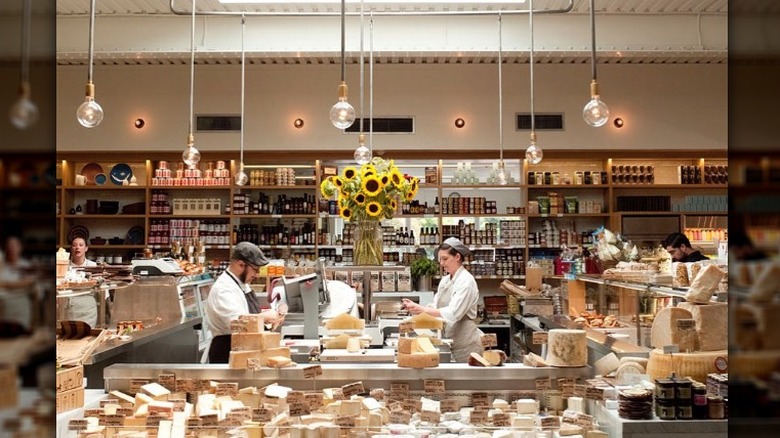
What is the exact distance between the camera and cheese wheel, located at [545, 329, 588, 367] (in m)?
2.78

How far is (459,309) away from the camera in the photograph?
516cm

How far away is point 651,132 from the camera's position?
911 cm

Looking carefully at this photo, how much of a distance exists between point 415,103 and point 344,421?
717 centimetres

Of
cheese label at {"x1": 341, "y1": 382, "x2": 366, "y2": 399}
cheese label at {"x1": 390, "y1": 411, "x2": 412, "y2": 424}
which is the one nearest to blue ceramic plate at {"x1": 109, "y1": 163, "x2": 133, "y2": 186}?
cheese label at {"x1": 341, "y1": 382, "x2": 366, "y2": 399}

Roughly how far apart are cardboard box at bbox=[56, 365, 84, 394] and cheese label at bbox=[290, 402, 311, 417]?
840 mm

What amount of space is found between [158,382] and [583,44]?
6798mm

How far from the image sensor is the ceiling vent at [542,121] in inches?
358

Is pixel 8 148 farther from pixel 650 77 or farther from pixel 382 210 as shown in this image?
pixel 650 77

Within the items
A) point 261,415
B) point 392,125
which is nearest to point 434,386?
point 261,415

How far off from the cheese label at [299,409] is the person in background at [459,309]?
96.9 inches

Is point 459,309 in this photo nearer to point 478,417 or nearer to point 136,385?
point 478,417

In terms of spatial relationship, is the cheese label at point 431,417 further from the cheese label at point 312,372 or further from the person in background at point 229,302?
the person in background at point 229,302

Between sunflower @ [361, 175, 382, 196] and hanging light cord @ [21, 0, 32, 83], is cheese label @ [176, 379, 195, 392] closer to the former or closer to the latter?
sunflower @ [361, 175, 382, 196]

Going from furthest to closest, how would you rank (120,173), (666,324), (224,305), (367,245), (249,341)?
(120,173) → (367,245) → (224,305) → (666,324) → (249,341)
